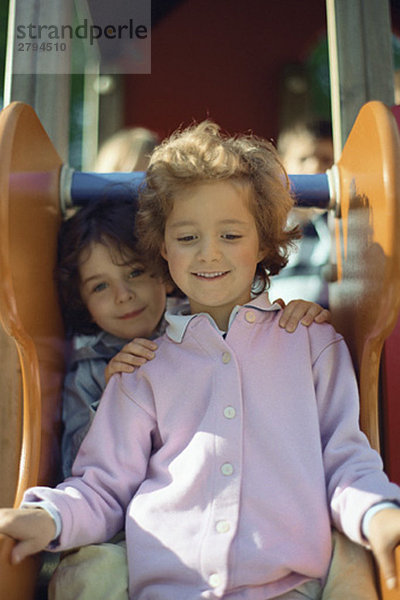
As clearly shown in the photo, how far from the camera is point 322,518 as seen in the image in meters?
0.94

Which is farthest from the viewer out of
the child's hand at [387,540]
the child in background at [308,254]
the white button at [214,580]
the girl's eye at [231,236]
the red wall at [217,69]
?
the red wall at [217,69]

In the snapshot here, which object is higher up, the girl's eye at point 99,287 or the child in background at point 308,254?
the child in background at point 308,254

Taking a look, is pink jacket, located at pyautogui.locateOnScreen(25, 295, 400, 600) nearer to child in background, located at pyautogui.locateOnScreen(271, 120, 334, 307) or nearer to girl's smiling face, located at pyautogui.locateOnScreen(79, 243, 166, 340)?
girl's smiling face, located at pyautogui.locateOnScreen(79, 243, 166, 340)

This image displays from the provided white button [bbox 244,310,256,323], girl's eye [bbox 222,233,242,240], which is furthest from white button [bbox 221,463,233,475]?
girl's eye [bbox 222,233,242,240]

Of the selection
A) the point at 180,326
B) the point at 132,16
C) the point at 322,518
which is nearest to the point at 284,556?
the point at 322,518

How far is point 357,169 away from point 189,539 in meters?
0.67

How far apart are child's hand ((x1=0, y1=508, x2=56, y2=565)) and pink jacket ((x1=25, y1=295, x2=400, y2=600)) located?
31mm

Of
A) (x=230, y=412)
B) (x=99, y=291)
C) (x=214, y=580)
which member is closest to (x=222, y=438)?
(x=230, y=412)

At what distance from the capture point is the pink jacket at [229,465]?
36.4 inches

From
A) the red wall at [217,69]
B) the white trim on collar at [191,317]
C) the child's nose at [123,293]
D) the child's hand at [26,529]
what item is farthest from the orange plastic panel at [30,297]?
the red wall at [217,69]

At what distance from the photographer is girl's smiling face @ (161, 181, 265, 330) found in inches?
43.4

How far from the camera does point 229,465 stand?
3.20 ft

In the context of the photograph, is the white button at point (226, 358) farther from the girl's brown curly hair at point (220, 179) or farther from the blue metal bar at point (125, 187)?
the blue metal bar at point (125, 187)

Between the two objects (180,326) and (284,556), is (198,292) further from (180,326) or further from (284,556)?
(284,556)
